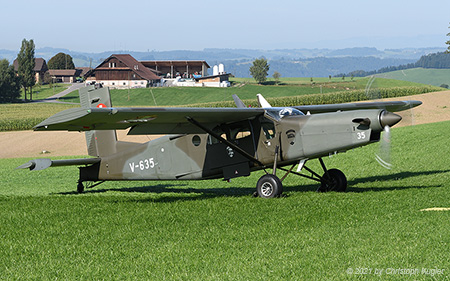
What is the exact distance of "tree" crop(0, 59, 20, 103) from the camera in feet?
450

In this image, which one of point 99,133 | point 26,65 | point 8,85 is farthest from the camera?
point 26,65

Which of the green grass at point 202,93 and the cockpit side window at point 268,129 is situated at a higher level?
the cockpit side window at point 268,129

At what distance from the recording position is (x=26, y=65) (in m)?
161

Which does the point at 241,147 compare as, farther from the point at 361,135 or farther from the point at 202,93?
the point at 202,93

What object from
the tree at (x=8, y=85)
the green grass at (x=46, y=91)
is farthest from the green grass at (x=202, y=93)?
the green grass at (x=46, y=91)

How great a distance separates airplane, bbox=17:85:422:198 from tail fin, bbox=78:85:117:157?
0.04m

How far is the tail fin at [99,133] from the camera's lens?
19.2 m

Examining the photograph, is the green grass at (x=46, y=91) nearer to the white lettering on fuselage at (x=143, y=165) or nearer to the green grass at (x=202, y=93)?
the green grass at (x=202, y=93)

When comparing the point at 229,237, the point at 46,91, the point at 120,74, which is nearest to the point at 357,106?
the point at 229,237

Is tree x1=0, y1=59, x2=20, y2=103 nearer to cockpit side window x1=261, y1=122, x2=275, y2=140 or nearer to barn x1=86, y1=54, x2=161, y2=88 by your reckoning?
barn x1=86, y1=54, x2=161, y2=88

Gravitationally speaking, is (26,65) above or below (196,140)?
above

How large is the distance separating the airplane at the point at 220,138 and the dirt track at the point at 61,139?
97.5 feet

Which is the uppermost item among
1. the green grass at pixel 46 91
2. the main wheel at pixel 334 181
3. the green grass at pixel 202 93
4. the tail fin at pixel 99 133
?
the tail fin at pixel 99 133

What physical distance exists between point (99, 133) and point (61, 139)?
39.3m
